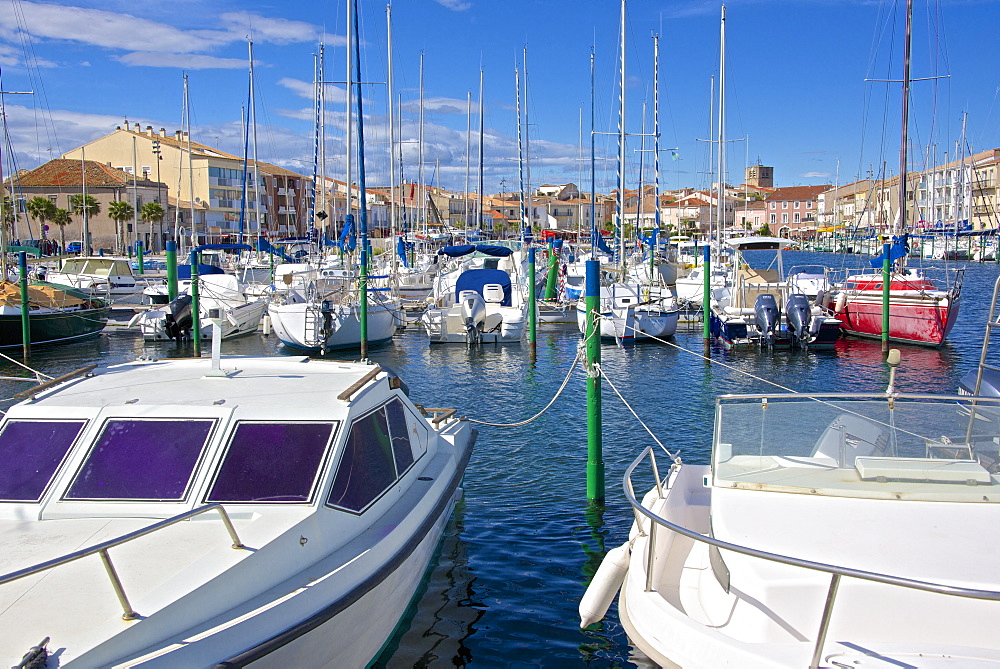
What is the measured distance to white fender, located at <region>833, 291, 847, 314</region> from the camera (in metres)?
30.2

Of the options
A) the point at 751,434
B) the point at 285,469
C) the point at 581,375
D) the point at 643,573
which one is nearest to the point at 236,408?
the point at 285,469

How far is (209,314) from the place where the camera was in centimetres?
3083

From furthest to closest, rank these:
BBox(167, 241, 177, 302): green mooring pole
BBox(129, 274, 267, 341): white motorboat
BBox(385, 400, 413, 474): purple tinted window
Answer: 1. BBox(129, 274, 267, 341): white motorboat
2. BBox(167, 241, 177, 302): green mooring pole
3. BBox(385, 400, 413, 474): purple tinted window

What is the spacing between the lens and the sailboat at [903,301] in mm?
26844

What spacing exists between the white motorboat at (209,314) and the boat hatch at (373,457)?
68.2 ft

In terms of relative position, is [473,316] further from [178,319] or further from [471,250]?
[178,319]

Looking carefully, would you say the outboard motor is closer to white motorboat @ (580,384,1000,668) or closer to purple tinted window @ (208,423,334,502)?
white motorboat @ (580,384,1000,668)

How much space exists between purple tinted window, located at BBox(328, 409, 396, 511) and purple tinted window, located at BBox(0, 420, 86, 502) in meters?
2.11

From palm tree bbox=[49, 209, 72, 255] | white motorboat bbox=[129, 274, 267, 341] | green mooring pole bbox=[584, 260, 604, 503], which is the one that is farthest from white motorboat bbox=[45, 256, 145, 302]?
palm tree bbox=[49, 209, 72, 255]

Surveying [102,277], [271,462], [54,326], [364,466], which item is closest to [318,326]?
[54,326]

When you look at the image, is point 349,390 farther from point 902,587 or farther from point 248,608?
point 902,587

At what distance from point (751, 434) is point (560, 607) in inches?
112

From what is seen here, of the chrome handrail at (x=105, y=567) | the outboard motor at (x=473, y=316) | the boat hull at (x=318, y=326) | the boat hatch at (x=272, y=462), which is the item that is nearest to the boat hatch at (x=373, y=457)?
the boat hatch at (x=272, y=462)

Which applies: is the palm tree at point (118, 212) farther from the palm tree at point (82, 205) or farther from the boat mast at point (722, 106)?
the boat mast at point (722, 106)
